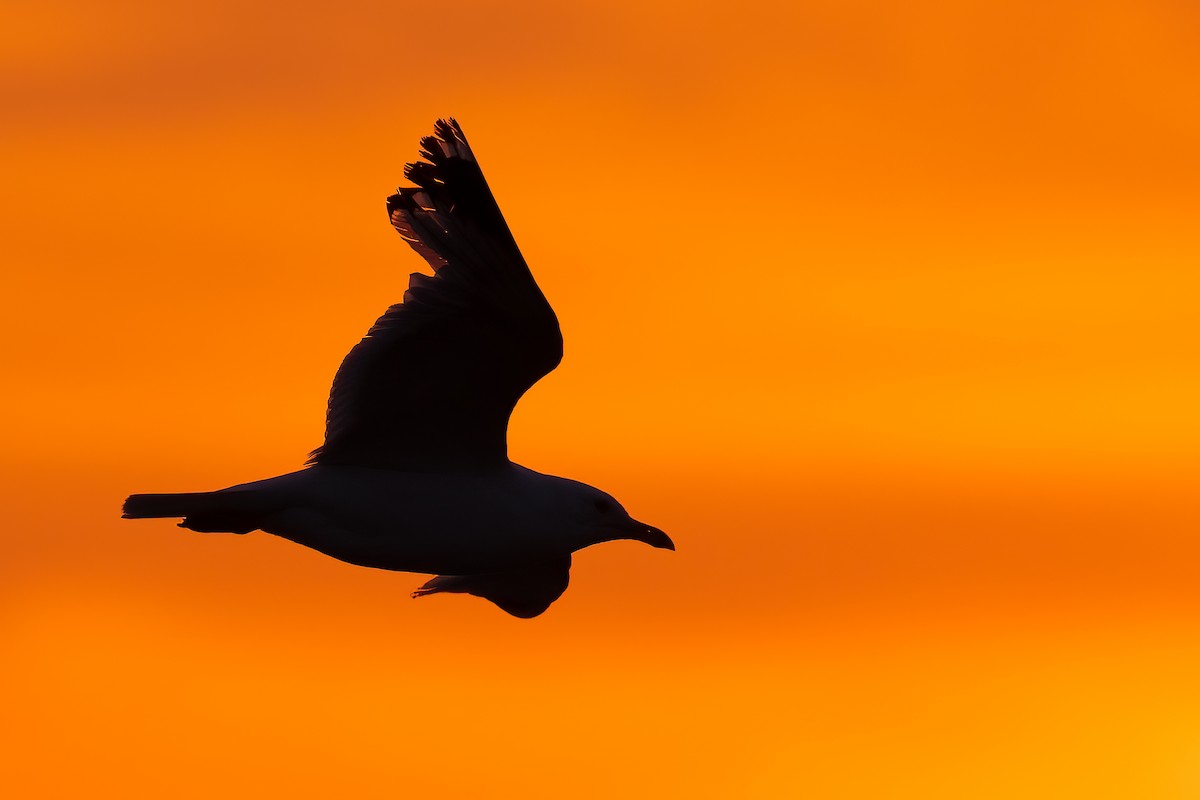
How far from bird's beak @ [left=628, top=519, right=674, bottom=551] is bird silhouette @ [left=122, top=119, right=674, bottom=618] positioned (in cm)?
32

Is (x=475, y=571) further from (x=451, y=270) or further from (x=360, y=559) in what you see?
(x=451, y=270)

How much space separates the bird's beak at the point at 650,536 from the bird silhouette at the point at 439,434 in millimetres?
319

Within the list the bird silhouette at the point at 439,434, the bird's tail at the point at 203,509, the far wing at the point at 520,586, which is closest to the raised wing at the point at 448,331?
the bird silhouette at the point at 439,434

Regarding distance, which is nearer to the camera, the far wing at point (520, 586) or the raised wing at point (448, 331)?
the raised wing at point (448, 331)

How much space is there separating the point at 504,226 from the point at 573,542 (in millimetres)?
3602

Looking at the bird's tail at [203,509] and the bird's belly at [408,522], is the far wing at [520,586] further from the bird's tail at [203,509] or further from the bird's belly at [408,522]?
the bird's tail at [203,509]

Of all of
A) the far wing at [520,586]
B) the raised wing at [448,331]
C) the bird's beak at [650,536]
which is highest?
the raised wing at [448,331]

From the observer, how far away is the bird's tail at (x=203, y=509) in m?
20.8

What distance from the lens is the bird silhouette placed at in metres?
20.3

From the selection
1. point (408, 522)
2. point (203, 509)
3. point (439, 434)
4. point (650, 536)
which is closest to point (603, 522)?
point (650, 536)

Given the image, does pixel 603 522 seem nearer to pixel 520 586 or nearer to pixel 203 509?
pixel 520 586

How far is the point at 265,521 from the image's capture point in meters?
21.1

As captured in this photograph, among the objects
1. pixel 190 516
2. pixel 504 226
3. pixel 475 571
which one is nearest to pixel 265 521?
pixel 190 516

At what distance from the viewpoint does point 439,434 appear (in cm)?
2148
